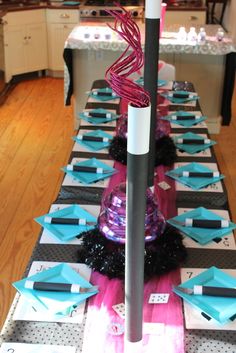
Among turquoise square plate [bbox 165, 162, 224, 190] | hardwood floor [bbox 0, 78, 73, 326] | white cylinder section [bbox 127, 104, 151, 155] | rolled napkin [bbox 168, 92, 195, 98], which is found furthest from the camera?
rolled napkin [bbox 168, 92, 195, 98]

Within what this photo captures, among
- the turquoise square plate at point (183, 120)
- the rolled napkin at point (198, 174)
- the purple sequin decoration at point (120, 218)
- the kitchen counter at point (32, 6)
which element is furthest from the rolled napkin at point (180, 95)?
the kitchen counter at point (32, 6)

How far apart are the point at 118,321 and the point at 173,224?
1.57 feet

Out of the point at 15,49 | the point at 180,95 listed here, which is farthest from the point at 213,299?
the point at 15,49

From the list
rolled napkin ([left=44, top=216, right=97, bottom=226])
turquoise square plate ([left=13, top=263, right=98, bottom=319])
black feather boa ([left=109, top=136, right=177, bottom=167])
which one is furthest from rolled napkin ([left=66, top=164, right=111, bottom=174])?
turquoise square plate ([left=13, top=263, right=98, bottom=319])

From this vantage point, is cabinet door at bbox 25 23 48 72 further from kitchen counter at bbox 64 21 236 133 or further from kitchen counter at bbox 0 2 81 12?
kitchen counter at bbox 64 21 236 133

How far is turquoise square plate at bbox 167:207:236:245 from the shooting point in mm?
1584

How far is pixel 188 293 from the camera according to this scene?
52.3 inches

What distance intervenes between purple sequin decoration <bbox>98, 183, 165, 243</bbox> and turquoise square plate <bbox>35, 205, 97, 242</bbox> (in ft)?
0.49

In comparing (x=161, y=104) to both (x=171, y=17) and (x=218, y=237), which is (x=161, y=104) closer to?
(x=218, y=237)

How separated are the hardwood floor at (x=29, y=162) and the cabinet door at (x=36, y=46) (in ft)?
1.02

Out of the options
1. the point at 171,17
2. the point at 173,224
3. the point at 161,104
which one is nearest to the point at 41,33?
the point at 171,17

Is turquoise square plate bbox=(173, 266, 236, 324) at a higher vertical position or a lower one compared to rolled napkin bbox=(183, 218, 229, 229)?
lower

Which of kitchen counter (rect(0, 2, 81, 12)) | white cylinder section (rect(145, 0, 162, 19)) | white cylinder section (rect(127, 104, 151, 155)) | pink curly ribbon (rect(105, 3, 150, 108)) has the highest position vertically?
white cylinder section (rect(145, 0, 162, 19))

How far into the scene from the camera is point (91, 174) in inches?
78.6
